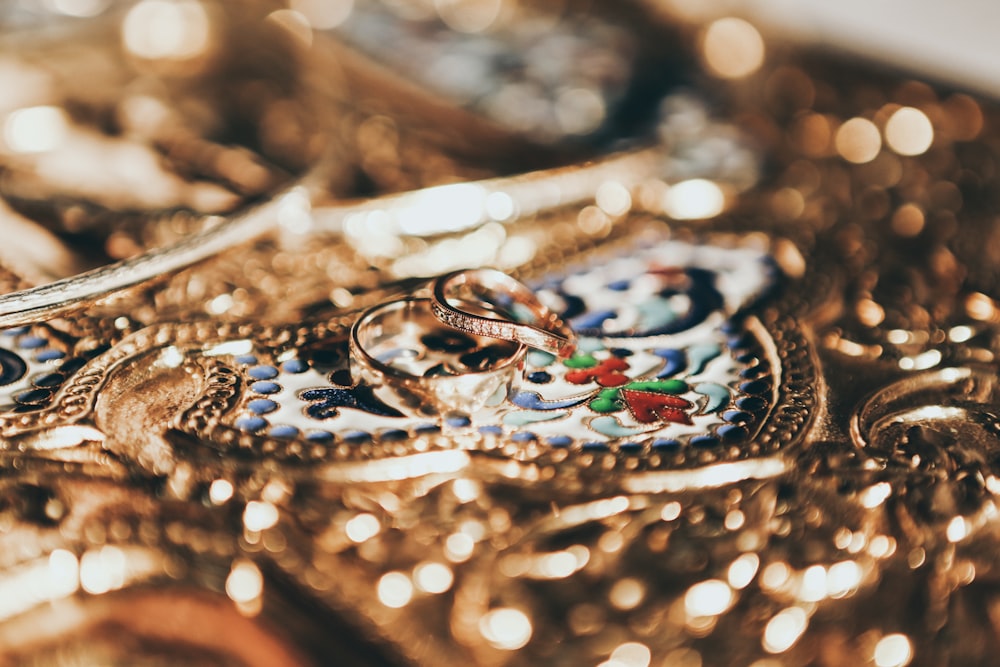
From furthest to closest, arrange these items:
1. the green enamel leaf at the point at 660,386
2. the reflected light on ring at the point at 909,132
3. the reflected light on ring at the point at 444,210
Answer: the reflected light on ring at the point at 909,132 < the reflected light on ring at the point at 444,210 < the green enamel leaf at the point at 660,386

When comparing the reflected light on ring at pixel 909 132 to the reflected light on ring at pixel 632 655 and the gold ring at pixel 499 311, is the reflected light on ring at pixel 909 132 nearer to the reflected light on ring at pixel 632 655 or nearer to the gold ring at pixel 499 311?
the gold ring at pixel 499 311

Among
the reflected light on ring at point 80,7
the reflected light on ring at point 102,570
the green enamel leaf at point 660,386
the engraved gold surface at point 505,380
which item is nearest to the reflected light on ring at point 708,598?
the engraved gold surface at point 505,380

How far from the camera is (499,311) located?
55 cm

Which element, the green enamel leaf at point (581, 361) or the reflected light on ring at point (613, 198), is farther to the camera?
the reflected light on ring at point (613, 198)

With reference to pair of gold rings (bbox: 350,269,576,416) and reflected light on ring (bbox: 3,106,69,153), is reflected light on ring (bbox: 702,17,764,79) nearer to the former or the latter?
pair of gold rings (bbox: 350,269,576,416)

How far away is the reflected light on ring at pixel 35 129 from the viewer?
710mm

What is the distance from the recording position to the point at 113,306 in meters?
0.54

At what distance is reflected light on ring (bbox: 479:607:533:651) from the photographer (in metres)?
0.40

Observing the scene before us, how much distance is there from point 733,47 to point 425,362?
49 cm

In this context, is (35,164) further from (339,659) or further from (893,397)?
(893,397)

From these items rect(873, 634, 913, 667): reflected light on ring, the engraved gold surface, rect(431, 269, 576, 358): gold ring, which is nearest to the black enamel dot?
the engraved gold surface

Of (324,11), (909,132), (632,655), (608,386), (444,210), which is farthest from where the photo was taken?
(324,11)

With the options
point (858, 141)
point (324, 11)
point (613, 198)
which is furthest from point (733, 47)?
point (324, 11)

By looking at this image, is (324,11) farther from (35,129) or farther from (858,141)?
(858,141)
